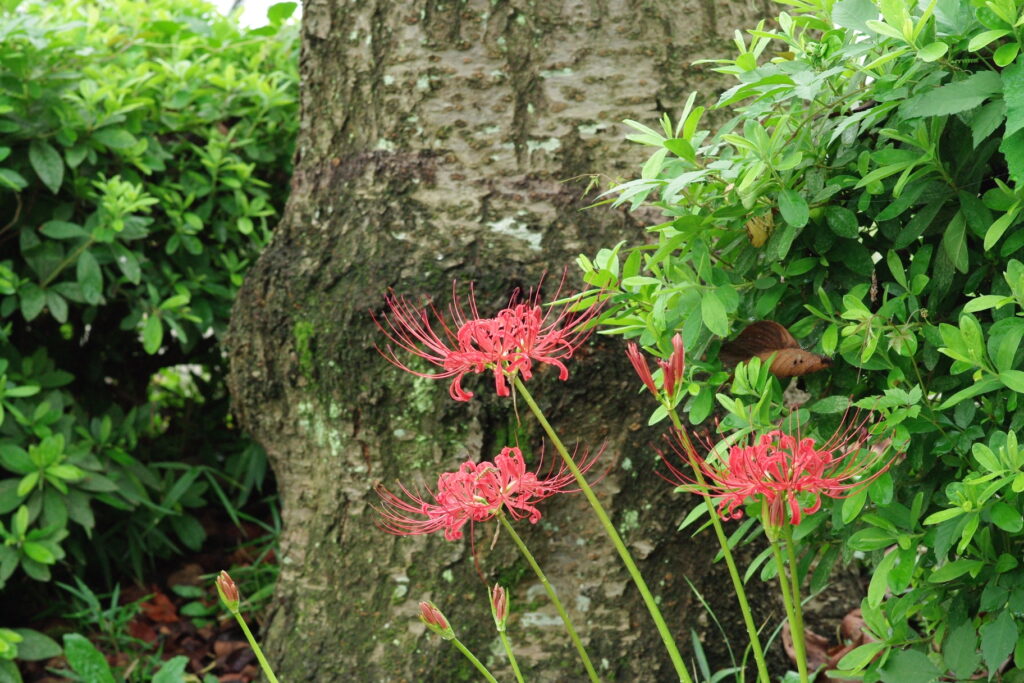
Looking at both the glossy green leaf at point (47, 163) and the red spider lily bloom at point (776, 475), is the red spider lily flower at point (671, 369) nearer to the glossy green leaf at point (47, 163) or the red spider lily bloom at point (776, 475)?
the red spider lily bloom at point (776, 475)

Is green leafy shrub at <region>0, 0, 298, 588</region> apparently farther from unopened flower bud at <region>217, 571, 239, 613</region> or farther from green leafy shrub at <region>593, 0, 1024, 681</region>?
green leafy shrub at <region>593, 0, 1024, 681</region>

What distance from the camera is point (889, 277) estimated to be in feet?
5.14

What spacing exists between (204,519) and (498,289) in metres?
1.92

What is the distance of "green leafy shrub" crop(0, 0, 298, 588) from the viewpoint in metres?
2.79

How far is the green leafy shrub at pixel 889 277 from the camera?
1.31m

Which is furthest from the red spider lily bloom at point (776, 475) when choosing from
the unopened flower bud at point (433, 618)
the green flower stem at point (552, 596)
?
the unopened flower bud at point (433, 618)

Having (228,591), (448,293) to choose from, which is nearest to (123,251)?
(448,293)

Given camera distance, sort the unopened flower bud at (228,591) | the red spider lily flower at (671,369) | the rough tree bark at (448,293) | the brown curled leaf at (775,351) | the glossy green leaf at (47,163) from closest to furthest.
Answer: the red spider lily flower at (671,369), the unopened flower bud at (228,591), the brown curled leaf at (775,351), the rough tree bark at (448,293), the glossy green leaf at (47,163)

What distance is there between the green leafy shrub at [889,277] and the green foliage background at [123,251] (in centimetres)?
184

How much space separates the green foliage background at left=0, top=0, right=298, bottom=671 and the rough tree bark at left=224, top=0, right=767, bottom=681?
806 mm

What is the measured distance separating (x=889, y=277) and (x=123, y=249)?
217cm

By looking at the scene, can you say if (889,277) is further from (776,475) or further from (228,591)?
(228,591)

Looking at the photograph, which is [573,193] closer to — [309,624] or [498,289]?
[498,289]

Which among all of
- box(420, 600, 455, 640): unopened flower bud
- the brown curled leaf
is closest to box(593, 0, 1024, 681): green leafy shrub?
the brown curled leaf
